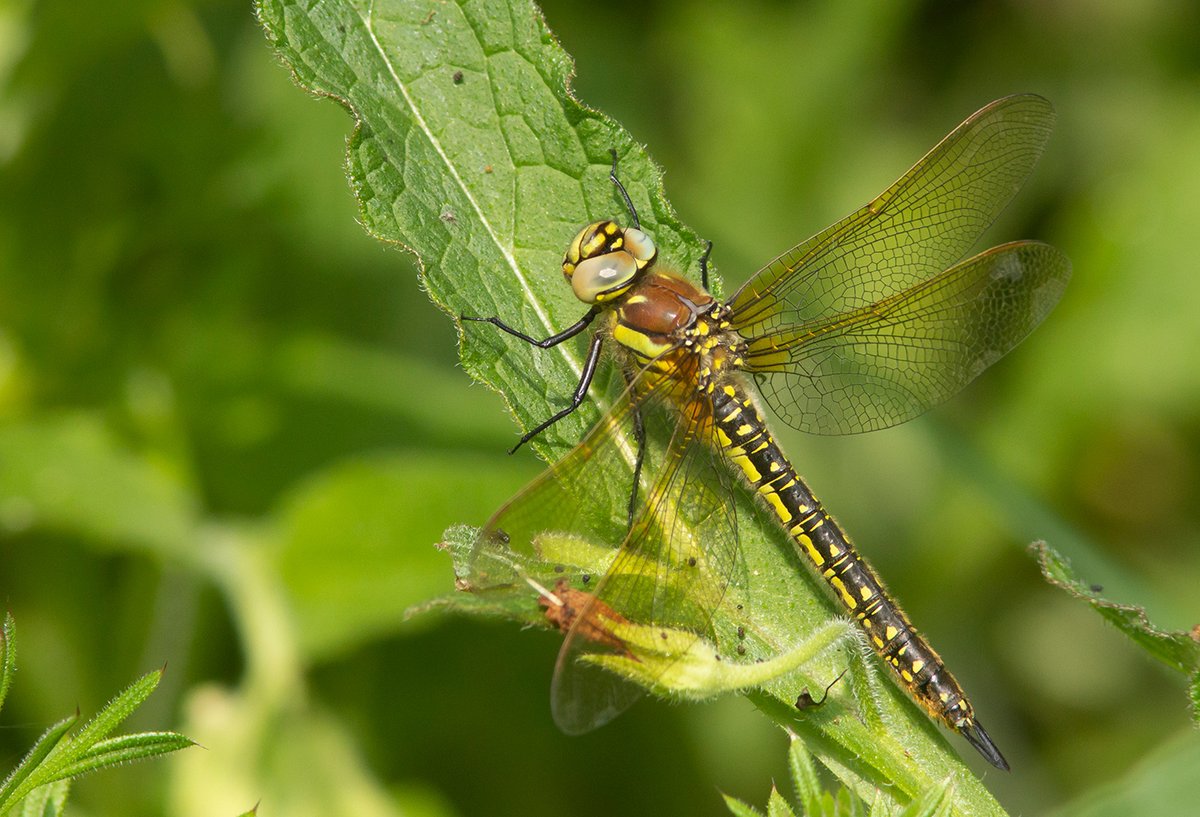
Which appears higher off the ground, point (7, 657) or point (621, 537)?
point (7, 657)

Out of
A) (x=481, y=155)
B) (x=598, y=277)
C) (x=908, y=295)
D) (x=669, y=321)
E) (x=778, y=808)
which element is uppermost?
(x=481, y=155)

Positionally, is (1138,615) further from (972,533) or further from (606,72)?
(606,72)

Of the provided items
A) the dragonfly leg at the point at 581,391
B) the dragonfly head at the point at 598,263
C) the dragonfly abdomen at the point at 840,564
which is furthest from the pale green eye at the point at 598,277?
the dragonfly abdomen at the point at 840,564

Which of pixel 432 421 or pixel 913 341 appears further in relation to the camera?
pixel 432 421

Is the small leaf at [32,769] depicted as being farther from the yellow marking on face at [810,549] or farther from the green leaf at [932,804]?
the yellow marking on face at [810,549]

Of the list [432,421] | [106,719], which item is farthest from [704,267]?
[106,719]

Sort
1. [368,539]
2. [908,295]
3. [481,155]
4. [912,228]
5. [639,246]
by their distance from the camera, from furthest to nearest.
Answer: [368,539], [912,228], [908,295], [639,246], [481,155]

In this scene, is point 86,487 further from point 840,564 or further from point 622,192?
point 840,564
